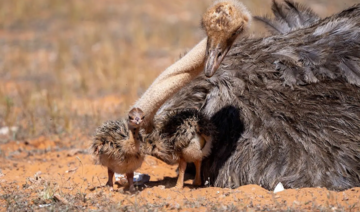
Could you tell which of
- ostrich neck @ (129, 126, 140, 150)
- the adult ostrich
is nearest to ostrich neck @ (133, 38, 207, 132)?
ostrich neck @ (129, 126, 140, 150)

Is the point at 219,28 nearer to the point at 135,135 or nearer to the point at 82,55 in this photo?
the point at 135,135

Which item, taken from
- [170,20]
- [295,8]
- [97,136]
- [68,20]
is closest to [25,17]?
[68,20]

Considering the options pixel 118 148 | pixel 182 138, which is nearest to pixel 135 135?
pixel 118 148

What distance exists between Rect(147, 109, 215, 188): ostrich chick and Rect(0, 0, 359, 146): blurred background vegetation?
7.63 ft

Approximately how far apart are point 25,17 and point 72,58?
509 cm

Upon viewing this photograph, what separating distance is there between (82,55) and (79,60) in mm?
584

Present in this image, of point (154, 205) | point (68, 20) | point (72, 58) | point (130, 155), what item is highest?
point (68, 20)

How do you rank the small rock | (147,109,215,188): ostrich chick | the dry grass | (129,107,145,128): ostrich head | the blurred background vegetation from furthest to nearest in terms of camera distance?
the blurred background vegetation
the dry grass
(147,109,215,188): ostrich chick
the small rock
(129,107,145,128): ostrich head

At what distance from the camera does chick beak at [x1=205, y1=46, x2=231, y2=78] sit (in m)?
4.80

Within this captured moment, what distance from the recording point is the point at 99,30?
17.8m

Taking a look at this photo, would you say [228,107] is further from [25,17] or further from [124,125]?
[25,17]

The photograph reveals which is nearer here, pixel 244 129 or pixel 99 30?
pixel 244 129

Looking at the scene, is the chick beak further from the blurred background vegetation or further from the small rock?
the blurred background vegetation

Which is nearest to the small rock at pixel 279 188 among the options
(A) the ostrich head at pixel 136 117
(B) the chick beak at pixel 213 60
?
(B) the chick beak at pixel 213 60
